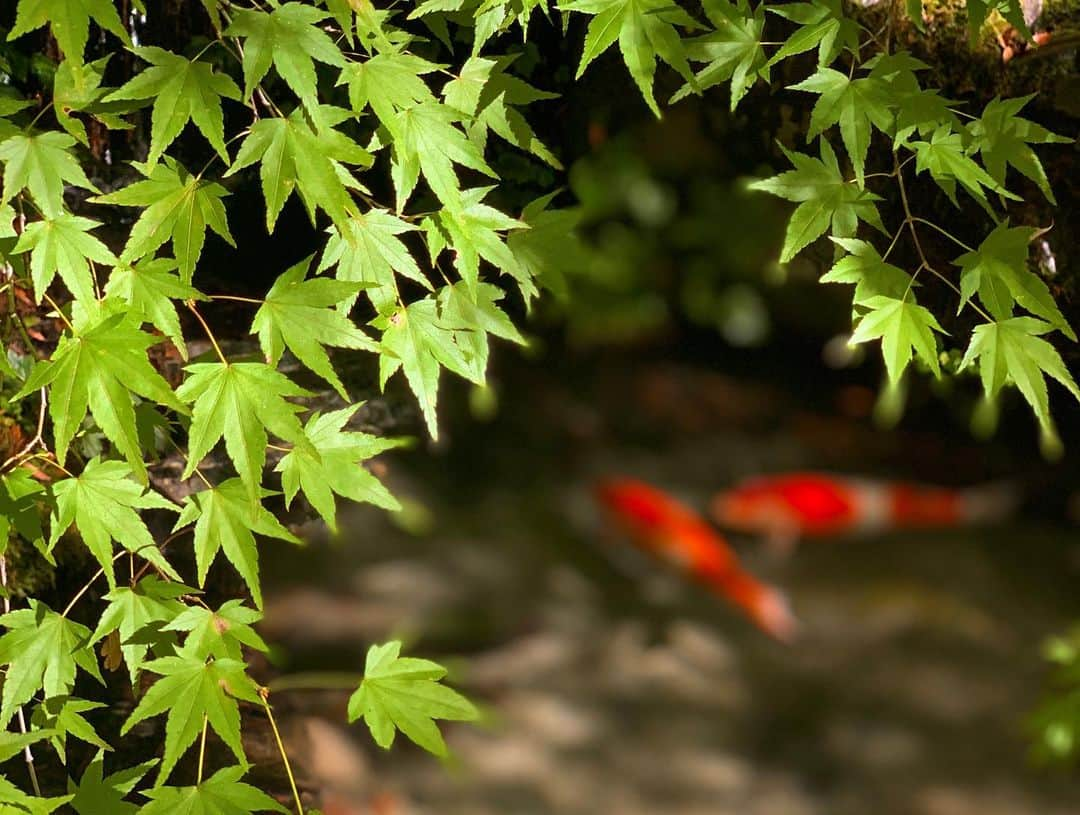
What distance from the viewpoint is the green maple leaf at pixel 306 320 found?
108 centimetres

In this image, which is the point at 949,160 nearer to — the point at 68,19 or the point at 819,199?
the point at 819,199

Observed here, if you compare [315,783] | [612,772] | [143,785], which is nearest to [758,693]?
[612,772]

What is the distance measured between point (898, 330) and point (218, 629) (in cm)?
92

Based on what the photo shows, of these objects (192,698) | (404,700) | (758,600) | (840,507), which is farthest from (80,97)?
(840,507)

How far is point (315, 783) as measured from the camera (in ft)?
5.74

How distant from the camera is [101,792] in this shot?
124 cm

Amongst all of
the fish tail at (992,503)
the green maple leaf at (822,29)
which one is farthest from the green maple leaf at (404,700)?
the fish tail at (992,503)

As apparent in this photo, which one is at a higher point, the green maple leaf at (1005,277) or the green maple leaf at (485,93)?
the green maple leaf at (485,93)

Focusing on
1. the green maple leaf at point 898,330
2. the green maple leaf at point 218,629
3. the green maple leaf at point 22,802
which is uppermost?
the green maple leaf at point 898,330

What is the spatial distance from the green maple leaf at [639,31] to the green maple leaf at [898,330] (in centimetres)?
36

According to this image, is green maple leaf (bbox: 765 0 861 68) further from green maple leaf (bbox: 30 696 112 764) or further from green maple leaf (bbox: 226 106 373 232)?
green maple leaf (bbox: 30 696 112 764)

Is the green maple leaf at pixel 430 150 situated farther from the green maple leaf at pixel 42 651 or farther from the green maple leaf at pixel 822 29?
the green maple leaf at pixel 42 651

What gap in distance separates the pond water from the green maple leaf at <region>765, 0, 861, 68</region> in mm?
2036

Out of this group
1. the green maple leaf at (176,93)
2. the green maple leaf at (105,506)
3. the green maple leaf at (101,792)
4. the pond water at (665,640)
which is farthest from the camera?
the pond water at (665,640)
